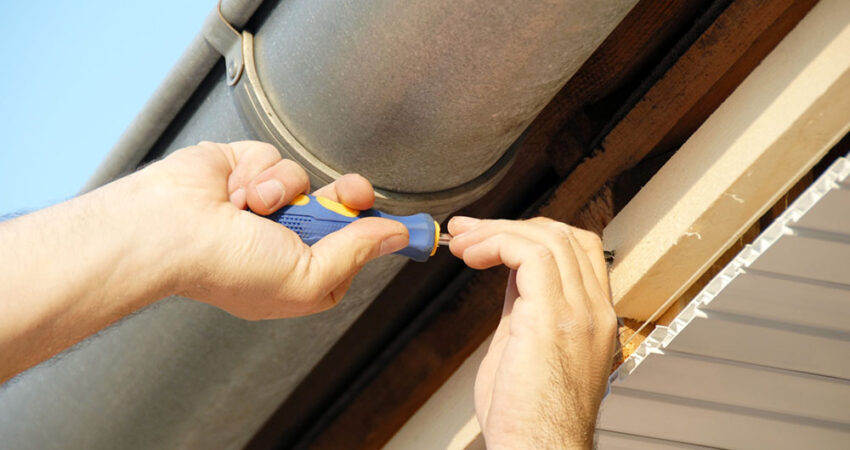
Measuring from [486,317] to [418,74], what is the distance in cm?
76

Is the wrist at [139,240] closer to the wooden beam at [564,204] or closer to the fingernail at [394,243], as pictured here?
the fingernail at [394,243]

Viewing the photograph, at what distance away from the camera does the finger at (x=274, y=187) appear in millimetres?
891

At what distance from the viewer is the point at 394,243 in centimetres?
93

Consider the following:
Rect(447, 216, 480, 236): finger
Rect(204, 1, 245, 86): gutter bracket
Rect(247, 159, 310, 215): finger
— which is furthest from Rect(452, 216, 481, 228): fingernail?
Rect(204, 1, 245, 86): gutter bracket

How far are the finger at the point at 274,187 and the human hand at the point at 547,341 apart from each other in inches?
9.7

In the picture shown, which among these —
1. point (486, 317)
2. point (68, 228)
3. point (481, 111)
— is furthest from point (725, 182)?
point (68, 228)

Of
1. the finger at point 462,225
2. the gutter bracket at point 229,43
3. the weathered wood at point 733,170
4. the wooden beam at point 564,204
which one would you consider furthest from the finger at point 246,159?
the wooden beam at point 564,204

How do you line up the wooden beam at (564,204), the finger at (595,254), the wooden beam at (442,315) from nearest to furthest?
the finger at (595,254) → the wooden beam at (564,204) → the wooden beam at (442,315)

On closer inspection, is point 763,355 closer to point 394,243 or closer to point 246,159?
point 394,243

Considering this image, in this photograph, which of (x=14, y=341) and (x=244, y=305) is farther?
(x=244, y=305)

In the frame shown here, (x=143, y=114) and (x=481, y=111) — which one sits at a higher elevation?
(x=481, y=111)

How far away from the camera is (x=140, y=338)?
114 cm

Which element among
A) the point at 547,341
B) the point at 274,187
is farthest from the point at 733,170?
the point at 274,187

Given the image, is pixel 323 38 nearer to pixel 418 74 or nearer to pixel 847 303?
pixel 418 74
